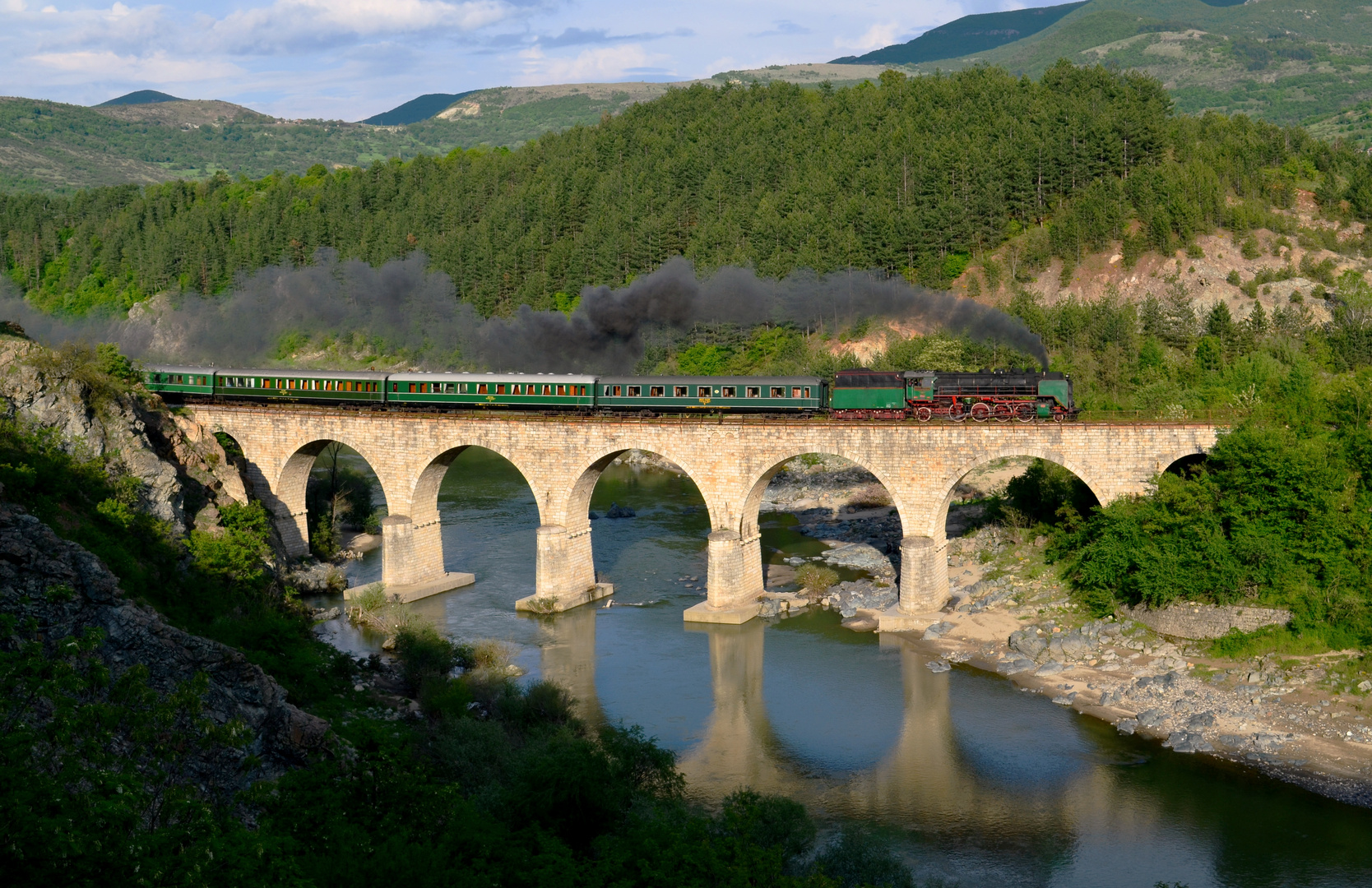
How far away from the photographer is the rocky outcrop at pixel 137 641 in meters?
22.6

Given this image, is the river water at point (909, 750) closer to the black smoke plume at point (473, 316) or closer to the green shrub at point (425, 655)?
the green shrub at point (425, 655)

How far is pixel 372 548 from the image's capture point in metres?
63.2

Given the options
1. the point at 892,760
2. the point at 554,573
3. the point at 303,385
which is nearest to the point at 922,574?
the point at 892,760

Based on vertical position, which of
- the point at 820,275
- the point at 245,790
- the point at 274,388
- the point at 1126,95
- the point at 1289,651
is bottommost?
the point at 1289,651

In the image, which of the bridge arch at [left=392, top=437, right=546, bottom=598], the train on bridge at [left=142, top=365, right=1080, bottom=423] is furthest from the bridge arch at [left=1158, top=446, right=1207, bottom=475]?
the bridge arch at [left=392, top=437, right=546, bottom=598]

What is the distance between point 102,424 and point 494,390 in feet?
53.5

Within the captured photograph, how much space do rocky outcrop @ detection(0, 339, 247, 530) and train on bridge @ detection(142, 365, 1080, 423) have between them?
31.6ft

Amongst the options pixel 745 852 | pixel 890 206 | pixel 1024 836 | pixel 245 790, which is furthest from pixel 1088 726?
pixel 890 206

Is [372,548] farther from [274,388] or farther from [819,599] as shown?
[819,599]

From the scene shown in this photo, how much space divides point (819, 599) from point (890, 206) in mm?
53408

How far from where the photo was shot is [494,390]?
5428 cm

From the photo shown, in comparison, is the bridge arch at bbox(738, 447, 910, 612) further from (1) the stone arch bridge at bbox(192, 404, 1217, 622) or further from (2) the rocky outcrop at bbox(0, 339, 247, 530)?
(2) the rocky outcrop at bbox(0, 339, 247, 530)

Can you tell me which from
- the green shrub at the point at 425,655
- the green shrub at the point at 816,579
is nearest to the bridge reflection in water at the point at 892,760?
the green shrub at the point at 425,655

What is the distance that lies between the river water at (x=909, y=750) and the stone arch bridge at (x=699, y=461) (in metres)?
2.37
